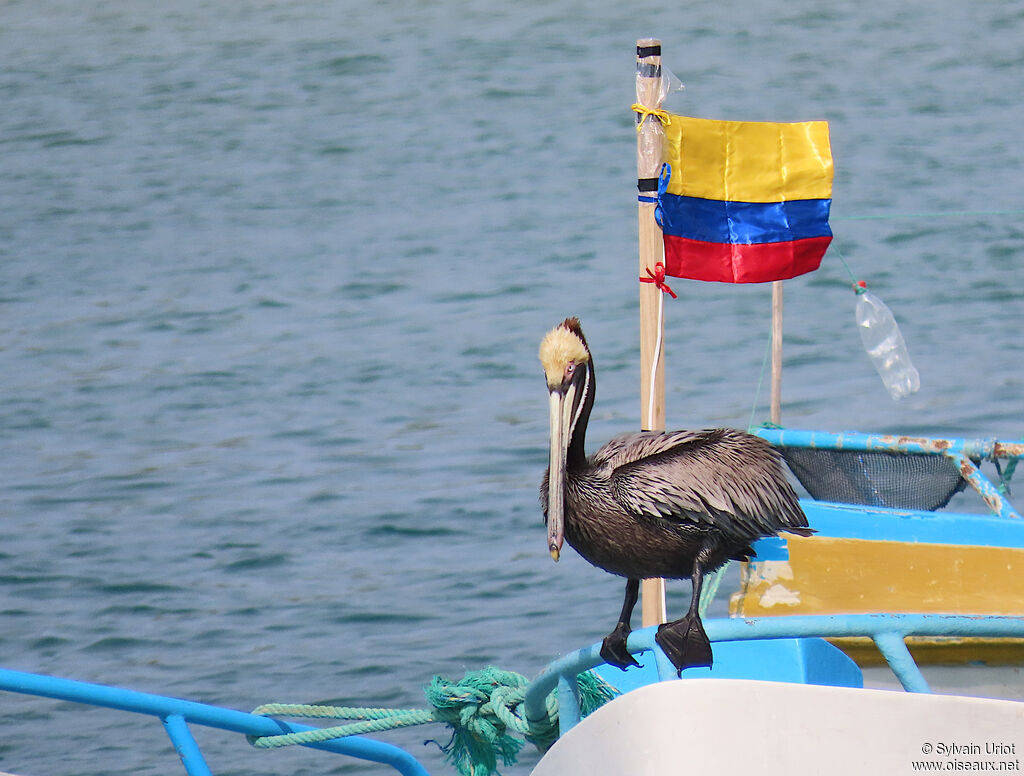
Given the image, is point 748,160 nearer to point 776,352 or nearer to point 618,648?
point 776,352

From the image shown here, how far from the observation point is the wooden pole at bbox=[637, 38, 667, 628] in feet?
18.8

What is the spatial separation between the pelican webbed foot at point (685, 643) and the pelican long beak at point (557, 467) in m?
0.34

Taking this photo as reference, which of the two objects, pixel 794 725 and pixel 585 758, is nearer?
pixel 794 725

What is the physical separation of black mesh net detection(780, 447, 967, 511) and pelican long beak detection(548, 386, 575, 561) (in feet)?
11.9

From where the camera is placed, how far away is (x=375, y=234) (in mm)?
18000

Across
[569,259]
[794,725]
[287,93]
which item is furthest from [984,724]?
[287,93]

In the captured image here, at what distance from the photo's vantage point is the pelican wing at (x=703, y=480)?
14.0ft

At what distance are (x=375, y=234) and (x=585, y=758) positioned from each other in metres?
14.6

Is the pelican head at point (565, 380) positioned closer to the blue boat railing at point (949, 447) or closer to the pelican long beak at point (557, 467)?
the pelican long beak at point (557, 467)

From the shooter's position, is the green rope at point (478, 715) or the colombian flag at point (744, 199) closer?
the green rope at point (478, 715)

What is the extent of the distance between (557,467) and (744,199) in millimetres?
2324

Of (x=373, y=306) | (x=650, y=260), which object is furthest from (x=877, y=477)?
(x=373, y=306)

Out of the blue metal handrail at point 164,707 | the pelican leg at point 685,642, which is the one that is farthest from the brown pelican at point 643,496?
the blue metal handrail at point 164,707

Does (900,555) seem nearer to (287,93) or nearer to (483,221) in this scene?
(483,221)
